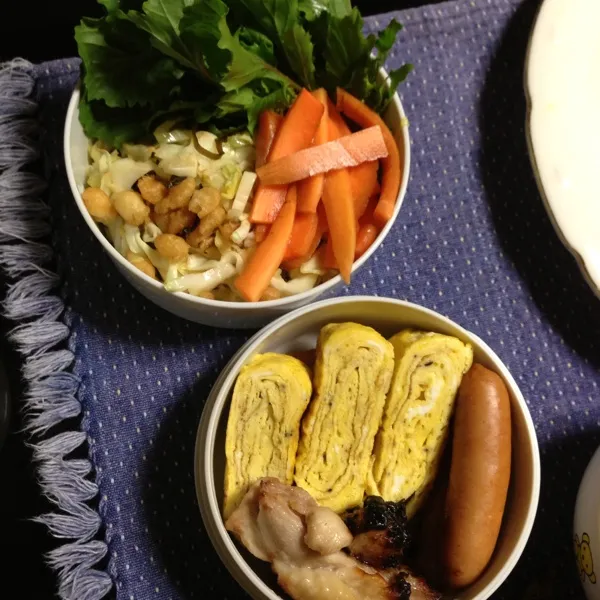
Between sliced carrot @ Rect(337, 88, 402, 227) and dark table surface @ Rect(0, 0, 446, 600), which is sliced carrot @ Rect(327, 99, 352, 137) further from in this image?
dark table surface @ Rect(0, 0, 446, 600)

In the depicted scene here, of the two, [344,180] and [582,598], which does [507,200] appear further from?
[582,598]

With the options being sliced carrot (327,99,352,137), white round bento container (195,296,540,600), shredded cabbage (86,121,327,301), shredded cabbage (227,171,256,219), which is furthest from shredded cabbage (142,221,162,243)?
sliced carrot (327,99,352,137)

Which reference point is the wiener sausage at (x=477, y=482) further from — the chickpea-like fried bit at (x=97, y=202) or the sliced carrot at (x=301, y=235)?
the chickpea-like fried bit at (x=97, y=202)

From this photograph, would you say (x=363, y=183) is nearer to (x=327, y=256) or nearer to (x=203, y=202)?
(x=327, y=256)

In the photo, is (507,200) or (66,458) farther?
(507,200)

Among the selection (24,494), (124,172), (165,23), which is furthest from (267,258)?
(24,494)

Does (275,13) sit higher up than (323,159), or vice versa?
(275,13)

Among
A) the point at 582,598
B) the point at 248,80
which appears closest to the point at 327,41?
the point at 248,80
